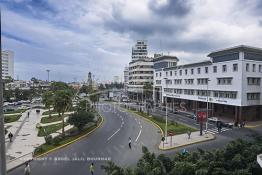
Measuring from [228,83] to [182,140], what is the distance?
25.5 meters

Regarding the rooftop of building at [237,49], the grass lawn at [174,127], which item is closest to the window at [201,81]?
the rooftop of building at [237,49]

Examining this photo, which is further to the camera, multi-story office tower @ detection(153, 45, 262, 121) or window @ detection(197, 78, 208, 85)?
window @ detection(197, 78, 208, 85)

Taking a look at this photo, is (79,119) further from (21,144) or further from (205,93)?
(205,93)

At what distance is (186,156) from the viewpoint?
15.6 metres

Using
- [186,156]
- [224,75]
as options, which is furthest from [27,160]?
[224,75]

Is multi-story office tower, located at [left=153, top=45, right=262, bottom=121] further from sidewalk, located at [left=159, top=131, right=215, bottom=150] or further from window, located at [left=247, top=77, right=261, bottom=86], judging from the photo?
sidewalk, located at [left=159, top=131, right=215, bottom=150]

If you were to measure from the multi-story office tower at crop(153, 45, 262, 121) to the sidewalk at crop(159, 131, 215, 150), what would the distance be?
29.2ft

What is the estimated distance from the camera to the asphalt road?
2823 centimetres

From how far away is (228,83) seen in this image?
59375 mm

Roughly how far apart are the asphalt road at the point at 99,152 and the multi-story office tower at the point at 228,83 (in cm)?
1021

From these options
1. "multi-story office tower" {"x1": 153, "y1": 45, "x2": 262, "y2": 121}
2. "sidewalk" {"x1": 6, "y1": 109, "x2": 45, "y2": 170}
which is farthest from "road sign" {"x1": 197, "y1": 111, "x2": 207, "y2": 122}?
"sidewalk" {"x1": 6, "y1": 109, "x2": 45, "y2": 170}

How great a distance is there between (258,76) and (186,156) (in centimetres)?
5063

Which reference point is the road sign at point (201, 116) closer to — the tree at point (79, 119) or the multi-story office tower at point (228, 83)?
the multi-story office tower at point (228, 83)

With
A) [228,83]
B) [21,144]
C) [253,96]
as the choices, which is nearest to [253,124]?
[253,96]
